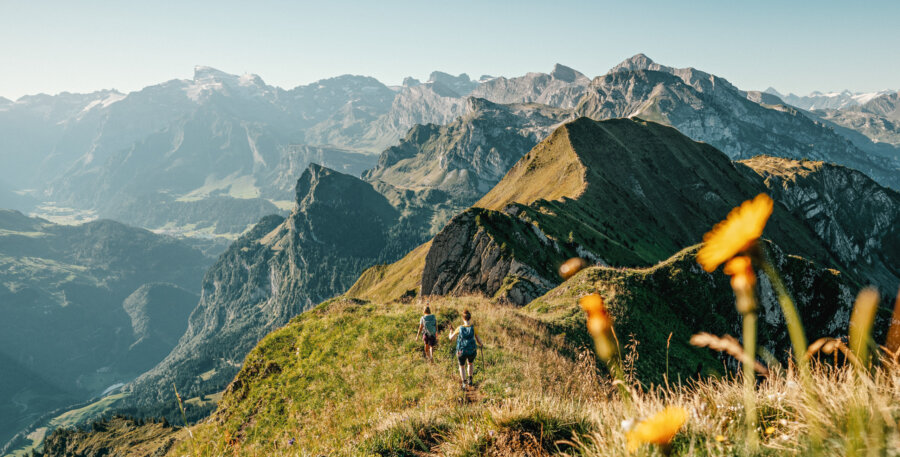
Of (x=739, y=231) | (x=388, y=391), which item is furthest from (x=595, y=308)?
(x=739, y=231)

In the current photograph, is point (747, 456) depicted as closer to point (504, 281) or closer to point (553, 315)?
point (553, 315)

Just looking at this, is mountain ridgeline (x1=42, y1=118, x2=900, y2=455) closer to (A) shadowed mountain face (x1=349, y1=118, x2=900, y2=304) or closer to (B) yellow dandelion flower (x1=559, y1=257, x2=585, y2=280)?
(A) shadowed mountain face (x1=349, y1=118, x2=900, y2=304)

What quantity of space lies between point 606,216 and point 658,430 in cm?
7937

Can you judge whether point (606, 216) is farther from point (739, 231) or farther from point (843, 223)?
point (843, 223)

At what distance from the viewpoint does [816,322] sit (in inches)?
960

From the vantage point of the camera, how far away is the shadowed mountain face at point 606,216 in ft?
145

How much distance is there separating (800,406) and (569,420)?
2707 mm

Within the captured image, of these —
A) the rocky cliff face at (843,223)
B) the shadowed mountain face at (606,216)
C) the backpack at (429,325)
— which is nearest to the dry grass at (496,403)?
the backpack at (429,325)

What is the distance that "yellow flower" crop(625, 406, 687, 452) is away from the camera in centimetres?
340

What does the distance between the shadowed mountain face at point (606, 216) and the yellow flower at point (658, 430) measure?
30.1m

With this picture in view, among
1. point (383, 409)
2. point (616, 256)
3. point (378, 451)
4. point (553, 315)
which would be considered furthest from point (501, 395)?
point (616, 256)

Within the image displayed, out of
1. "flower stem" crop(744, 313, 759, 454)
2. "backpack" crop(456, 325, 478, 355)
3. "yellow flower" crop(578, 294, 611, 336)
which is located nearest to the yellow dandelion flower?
"yellow flower" crop(578, 294, 611, 336)

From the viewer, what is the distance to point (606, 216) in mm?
77188

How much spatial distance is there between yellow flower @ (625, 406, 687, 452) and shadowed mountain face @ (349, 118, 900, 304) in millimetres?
30074
